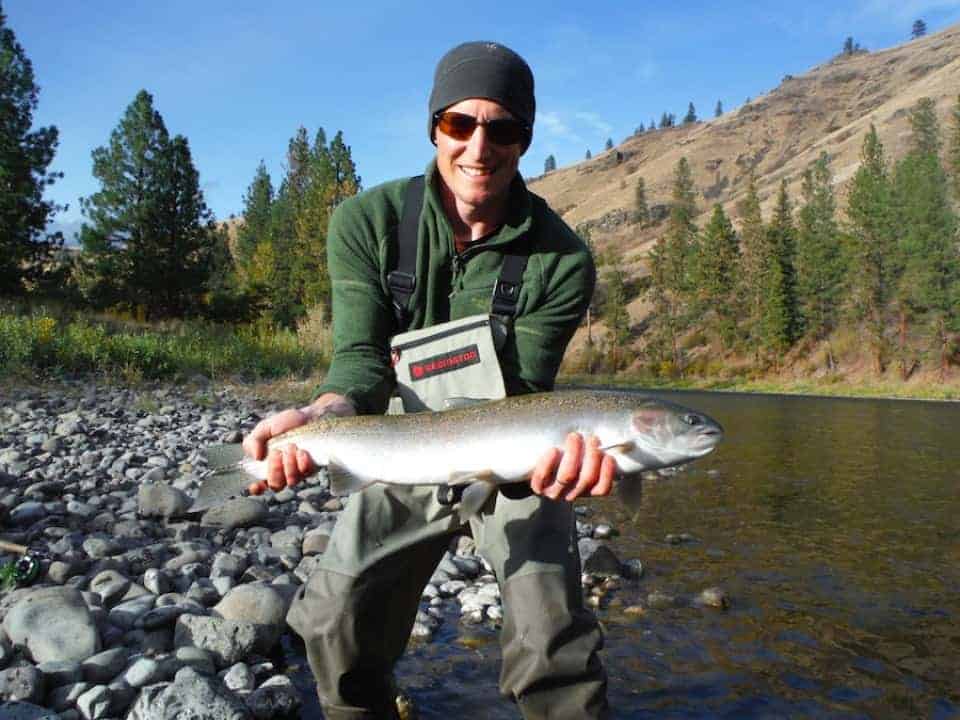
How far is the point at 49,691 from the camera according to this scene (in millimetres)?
3504

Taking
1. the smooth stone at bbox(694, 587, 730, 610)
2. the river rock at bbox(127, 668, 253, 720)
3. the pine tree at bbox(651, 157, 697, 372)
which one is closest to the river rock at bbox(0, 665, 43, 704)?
the river rock at bbox(127, 668, 253, 720)

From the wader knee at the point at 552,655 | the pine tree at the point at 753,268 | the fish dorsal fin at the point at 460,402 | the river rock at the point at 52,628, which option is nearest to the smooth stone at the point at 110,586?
the river rock at the point at 52,628

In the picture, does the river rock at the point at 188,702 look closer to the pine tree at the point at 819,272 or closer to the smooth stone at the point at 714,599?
the smooth stone at the point at 714,599

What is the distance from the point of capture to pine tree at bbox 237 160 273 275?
7181 cm

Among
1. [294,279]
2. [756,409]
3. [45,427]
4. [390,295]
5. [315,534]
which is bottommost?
[756,409]

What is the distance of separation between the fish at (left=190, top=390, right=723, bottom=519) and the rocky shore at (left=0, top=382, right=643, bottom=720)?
1.08 m

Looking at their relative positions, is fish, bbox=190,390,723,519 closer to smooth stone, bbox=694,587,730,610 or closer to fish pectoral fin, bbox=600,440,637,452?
fish pectoral fin, bbox=600,440,637,452

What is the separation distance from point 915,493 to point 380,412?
10.3 meters

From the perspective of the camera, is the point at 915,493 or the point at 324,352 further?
the point at 324,352

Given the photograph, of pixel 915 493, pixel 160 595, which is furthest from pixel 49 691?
pixel 915 493

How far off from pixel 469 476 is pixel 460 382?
644mm

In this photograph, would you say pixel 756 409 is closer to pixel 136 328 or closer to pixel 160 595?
pixel 136 328

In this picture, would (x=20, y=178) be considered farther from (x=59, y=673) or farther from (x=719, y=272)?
(x=719, y=272)

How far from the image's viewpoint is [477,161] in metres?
3.54
